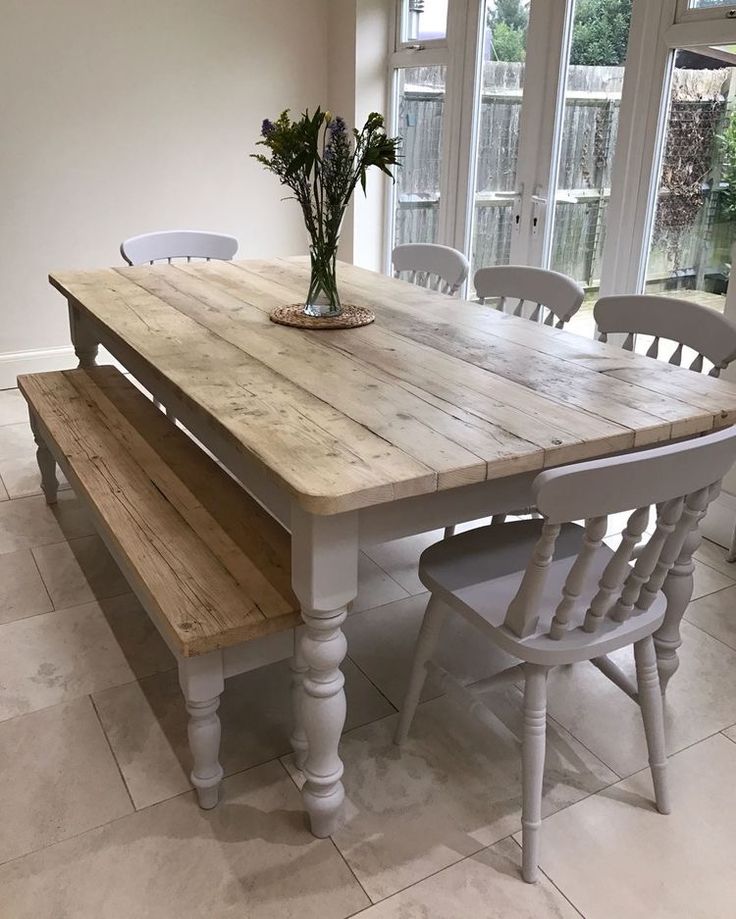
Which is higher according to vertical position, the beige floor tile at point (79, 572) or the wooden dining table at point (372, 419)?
the wooden dining table at point (372, 419)

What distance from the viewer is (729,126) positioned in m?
2.75

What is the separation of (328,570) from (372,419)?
0.33m

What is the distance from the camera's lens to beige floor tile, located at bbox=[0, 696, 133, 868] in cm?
164

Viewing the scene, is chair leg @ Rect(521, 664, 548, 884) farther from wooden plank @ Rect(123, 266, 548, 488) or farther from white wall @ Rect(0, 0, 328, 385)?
white wall @ Rect(0, 0, 328, 385)

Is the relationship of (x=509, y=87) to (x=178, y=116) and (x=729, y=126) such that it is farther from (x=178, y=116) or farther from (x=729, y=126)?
(x=178, y=116)

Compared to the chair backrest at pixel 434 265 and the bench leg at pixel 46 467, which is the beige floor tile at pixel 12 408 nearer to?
the bench leg at pixel 46 467

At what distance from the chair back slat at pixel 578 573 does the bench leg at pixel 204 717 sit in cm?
61

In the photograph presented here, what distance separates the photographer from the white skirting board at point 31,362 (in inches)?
166

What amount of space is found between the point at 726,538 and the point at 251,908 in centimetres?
200

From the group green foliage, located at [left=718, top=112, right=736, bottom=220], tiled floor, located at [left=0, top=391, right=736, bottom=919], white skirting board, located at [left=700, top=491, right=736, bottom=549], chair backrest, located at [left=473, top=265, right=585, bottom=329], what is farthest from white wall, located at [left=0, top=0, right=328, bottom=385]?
white skirting board, located at [left=700, top=491, right=736, bottom=549]

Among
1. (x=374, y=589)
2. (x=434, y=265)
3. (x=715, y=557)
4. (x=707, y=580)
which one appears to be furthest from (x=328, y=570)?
(x=434, y=265)

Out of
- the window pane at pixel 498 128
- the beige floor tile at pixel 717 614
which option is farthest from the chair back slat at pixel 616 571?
the window pane at pixel 498 128

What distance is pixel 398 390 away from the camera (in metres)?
→ 1.76

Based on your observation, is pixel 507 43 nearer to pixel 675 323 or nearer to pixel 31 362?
pixel 675 323
